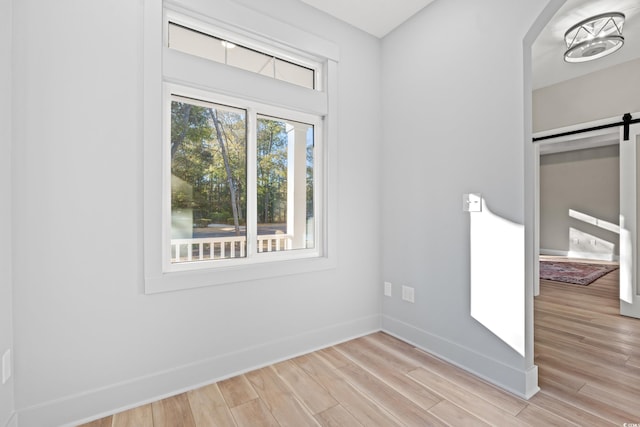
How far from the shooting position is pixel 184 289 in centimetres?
187

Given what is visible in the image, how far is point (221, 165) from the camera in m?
2.17

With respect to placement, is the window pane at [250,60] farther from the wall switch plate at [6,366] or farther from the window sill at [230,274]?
the wall switch plate at [6,366]

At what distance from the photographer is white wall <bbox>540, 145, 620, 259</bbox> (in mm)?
6586

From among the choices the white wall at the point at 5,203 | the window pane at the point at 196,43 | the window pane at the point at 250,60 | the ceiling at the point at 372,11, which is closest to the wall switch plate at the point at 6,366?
the white wall at the point at 5,203

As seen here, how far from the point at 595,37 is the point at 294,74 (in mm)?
2997

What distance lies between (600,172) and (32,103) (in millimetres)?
9365

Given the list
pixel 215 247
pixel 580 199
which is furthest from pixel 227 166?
pixel 580 199

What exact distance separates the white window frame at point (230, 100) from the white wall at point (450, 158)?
606 millimetres

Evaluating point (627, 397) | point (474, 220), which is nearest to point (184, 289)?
point (474, 220)

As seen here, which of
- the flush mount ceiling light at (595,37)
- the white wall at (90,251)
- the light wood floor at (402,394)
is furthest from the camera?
the flush mount ceiling light at (595,37)

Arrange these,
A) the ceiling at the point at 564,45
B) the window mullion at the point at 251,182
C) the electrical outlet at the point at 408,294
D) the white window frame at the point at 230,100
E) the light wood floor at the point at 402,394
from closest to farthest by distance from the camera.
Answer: the light wood floor at the point at 402,394 → the white window frame at the point at 230,100 → the window mullion at the point at 251,182 → the electrical outlet at the point at 408,294 → the ceiling at the point at 564,45

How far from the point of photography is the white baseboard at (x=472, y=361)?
1.81m

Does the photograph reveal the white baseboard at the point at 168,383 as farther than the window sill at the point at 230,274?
No

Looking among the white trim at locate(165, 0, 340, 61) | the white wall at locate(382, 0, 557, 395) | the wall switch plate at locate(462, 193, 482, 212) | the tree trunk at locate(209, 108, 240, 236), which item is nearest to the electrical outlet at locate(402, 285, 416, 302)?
the white wall at locate(382, 0, 557, 395)
